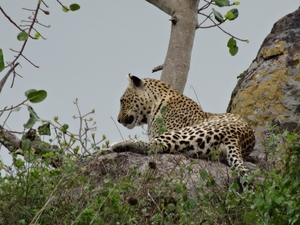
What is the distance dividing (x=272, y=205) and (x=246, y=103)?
7285 millimetres

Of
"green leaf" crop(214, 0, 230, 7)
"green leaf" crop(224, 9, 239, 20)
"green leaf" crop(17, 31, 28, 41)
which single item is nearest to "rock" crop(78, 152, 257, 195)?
"green leaf" crop(224, 9, 239, 20)

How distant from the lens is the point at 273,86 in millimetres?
13523

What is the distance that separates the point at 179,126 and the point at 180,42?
8.57 ft

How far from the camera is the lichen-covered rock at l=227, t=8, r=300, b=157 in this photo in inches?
521

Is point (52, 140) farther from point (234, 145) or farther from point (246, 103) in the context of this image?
point (246, 103)

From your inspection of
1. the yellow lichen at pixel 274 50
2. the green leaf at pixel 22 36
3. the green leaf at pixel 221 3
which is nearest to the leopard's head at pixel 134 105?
the yellow lichen at pixel 274 50

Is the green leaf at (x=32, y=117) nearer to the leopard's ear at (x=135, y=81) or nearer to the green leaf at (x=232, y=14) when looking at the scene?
the green leaf at (x=232, y=14)

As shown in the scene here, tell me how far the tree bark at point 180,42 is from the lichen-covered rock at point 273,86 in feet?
2.96

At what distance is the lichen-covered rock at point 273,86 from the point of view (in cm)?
1323

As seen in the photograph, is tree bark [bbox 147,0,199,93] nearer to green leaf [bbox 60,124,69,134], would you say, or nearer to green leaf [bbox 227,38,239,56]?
green leaf [bbox 60,124,69,134]

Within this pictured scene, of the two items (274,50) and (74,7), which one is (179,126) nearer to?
(274,50)

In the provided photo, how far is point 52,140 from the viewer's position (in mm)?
8891

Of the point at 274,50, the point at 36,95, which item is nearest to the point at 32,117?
the point at 36,95

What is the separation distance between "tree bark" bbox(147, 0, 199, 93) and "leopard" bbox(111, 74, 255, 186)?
2.82 ft
